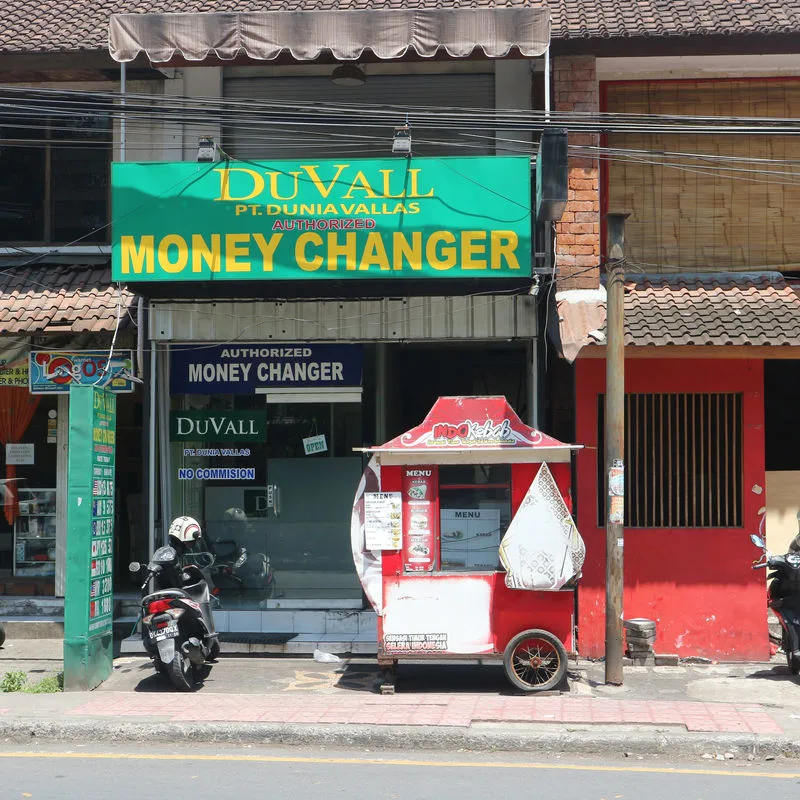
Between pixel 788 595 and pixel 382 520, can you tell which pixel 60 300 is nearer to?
pixel 382 520

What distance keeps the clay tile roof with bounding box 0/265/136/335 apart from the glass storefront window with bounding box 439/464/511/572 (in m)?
4.17

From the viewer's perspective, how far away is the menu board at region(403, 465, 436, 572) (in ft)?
30.8

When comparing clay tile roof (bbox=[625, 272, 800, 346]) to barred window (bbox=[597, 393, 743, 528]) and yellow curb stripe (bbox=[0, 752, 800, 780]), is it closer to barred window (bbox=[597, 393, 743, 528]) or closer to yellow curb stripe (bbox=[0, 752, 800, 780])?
barred window (bbox=[597, 393, 743, 528])

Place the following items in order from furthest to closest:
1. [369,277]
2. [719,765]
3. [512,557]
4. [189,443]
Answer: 1. [189,443]
2. [369,277]
3. [512,557]
4. [719,765]

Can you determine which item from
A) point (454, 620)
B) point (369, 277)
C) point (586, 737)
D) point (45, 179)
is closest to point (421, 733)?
point (586, 737)

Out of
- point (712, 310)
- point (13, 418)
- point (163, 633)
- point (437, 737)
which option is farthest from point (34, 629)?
point (712, 310)

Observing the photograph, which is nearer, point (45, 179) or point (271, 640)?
point (271, 640)

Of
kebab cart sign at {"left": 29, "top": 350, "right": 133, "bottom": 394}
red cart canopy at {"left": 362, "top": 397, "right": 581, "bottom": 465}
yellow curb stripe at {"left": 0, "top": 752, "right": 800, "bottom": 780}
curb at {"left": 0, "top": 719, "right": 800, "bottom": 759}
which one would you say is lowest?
yellow curb stripe at {"left": 0, "top": 752, "right": 800, "bottom": 780}

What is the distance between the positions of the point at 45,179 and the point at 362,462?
523 cm

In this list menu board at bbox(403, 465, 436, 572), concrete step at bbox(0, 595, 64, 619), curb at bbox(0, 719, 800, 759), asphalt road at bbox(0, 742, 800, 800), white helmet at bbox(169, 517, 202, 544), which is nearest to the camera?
asphalt road at bbox(0, 742, 800, 800)

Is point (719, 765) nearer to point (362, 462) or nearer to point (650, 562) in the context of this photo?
point (650, 562)

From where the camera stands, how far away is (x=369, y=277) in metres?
10.7

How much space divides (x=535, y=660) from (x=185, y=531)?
3.50 m

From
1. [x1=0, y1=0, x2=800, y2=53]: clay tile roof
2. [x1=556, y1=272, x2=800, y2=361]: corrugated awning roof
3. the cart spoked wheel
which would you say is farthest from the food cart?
[x1=0, y1=0, x2=800, y2=53]: clay tile roof
